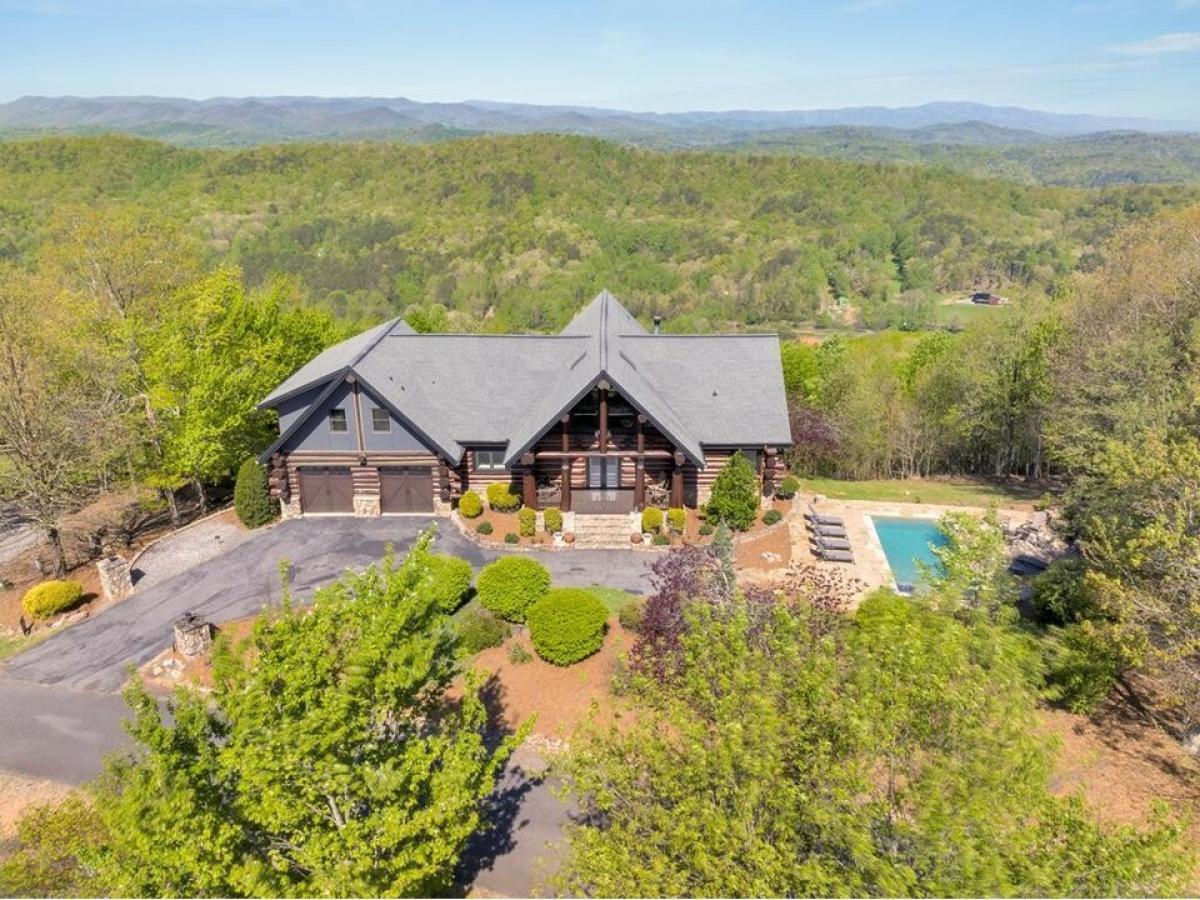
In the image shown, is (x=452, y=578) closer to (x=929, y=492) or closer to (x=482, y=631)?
(x=482, y=631)

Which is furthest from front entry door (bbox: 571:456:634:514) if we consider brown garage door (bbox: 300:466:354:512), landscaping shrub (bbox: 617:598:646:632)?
brown garage door (bbox: 300:466:354:512)

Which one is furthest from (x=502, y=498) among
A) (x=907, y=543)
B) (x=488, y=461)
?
(x=907, y=543)

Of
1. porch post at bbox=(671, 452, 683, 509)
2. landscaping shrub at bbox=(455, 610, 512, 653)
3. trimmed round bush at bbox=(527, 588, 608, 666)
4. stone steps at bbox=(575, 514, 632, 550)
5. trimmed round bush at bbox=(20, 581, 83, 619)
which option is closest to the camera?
trimmed round bush at bbox=(527, 588, 608, 666)

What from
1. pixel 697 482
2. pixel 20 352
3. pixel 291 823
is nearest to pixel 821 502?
pixel 697 482

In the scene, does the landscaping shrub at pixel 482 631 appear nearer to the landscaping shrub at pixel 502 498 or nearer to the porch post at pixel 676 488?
the landscaping shrub at pixel 502 498

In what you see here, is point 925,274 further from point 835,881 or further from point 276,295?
point 835,881

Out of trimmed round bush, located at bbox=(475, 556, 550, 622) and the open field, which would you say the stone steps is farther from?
the open field
